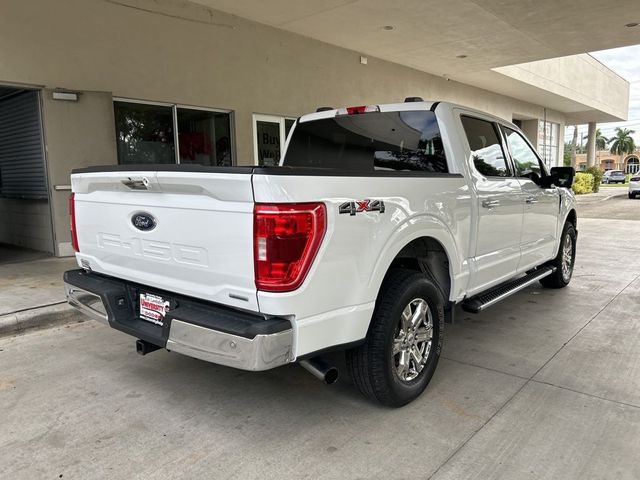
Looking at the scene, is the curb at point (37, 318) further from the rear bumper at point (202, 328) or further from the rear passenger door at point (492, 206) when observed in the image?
the rear passenger door at point (492, 206)

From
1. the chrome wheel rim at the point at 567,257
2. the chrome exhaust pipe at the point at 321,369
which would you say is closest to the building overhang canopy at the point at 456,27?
the chrome wheel rim at the point at 567,257

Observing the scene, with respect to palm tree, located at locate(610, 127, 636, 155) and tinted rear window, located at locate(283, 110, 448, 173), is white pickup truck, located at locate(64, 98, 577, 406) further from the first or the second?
palm tree, located at locate(610, 127, 636, 155)

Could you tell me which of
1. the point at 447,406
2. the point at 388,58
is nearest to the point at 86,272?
the point at 447,406

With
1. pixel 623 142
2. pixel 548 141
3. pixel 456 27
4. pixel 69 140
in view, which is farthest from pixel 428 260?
pixel 623 142

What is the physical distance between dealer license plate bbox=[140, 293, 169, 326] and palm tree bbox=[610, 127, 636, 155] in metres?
121

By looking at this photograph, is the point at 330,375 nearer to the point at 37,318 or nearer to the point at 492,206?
the point at 492,206

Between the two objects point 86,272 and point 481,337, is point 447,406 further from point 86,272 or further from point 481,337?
point 86,272

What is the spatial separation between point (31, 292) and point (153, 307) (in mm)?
3728

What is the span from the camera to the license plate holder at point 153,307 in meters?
3.07

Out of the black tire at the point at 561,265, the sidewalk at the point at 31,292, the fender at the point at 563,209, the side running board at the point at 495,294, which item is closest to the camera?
the side running board at the point at 495,294

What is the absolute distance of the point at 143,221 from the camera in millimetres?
3072

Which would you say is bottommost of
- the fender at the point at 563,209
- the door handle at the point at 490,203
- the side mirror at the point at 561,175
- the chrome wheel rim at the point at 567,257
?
the chrome wheel rim at the point at 567,257

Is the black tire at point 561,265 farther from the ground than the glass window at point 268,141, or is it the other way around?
the glass window at point 268,141

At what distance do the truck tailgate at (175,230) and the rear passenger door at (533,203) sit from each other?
3.35 m
